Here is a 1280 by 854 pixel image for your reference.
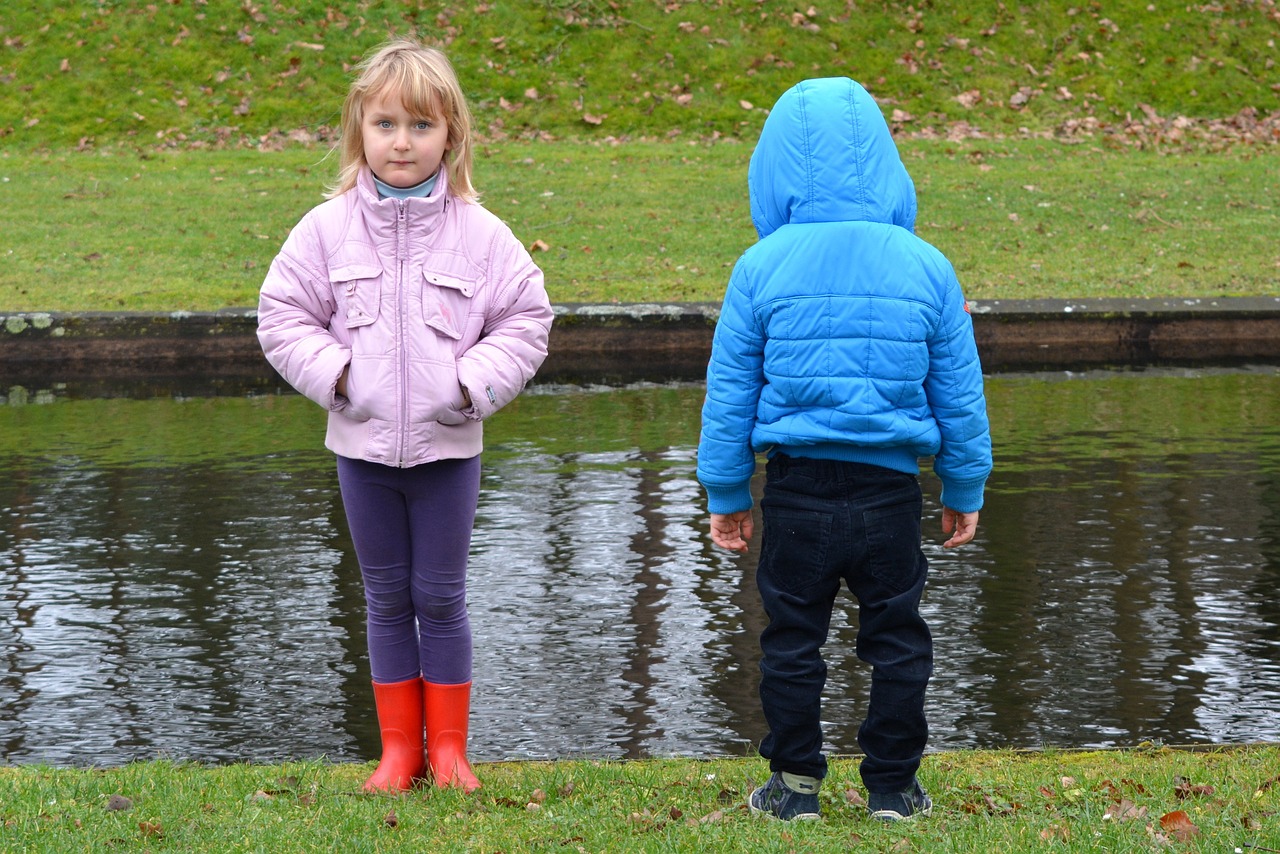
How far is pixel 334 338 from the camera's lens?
3881 millimetres

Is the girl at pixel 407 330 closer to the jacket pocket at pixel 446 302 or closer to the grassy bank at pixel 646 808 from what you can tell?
the jacket pocket at pixel 446 302

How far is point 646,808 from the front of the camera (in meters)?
3.77

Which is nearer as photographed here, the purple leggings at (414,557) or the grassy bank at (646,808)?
the grassy bank at (646,808)

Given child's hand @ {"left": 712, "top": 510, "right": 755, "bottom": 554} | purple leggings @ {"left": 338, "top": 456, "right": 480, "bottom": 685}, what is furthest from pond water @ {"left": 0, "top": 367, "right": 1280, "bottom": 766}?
child's hand @ {"left": 712, "top": 510, "right": 755, "bottom": 554}

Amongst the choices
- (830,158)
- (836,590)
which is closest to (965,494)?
(836,590)

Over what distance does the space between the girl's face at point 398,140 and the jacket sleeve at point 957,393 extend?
4.28 ft

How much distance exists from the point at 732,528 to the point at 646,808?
71 cm

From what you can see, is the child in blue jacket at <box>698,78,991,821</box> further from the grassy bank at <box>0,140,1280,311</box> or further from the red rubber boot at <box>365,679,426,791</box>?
the grassy bank at <box>0,140,1280,311</box>

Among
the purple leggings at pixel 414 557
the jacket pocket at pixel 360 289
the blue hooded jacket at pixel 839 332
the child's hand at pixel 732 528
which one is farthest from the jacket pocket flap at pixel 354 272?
the child's hand at pixel 732 528

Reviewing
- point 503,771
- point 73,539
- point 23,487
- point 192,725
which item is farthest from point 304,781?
point 23,487

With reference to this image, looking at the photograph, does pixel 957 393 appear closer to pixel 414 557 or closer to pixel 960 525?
pixel 960 525

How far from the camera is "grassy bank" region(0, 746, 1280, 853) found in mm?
3398

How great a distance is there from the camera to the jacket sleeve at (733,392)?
3.52m

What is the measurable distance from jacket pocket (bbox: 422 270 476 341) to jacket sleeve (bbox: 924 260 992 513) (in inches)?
45.5
